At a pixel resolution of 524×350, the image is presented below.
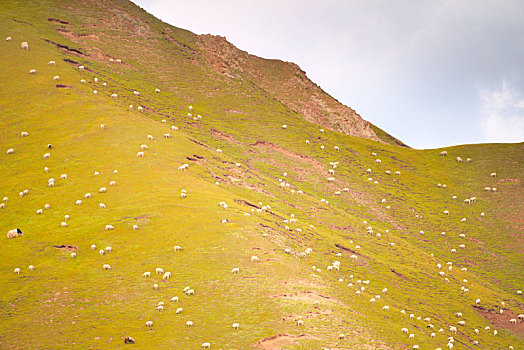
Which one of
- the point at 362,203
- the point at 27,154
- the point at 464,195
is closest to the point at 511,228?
the point at 464,195

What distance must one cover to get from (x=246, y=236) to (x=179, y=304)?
11.1 metres

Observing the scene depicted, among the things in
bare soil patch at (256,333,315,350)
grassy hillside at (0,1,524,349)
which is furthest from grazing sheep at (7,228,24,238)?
bare soil patch at (256,333,315,350)

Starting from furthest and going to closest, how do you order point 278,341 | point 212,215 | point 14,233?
point 212,215 < point 14,233 < point 278,341

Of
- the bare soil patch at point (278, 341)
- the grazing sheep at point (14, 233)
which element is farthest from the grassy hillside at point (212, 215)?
the grazing sheep at point (14, 233)

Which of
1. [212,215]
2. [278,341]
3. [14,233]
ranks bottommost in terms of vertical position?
[14,233]

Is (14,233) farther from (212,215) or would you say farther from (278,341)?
(278,341)

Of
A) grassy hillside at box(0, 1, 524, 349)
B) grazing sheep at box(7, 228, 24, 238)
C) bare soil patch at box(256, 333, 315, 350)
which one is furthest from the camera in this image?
grazing sheep at box(7, 228, 24, 238)

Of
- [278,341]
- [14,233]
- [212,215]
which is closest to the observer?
[278,341]

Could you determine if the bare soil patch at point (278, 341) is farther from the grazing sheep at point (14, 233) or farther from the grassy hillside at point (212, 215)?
the grazing sheep at point (14, 233)

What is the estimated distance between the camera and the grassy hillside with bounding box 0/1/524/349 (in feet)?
88.0

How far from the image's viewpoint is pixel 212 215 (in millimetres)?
40219

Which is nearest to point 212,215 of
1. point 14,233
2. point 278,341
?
point 14,233

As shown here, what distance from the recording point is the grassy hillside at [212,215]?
26.8 m

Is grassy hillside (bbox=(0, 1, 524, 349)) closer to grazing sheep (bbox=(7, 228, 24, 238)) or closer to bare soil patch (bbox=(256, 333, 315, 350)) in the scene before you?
bare soil patch (bbox=(256, 333, 315, 350))
